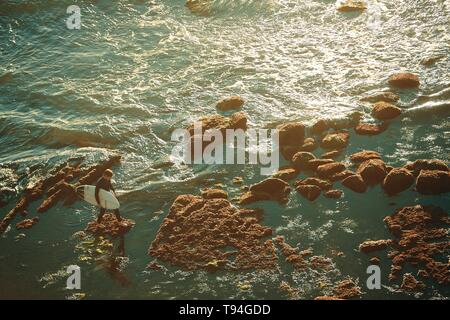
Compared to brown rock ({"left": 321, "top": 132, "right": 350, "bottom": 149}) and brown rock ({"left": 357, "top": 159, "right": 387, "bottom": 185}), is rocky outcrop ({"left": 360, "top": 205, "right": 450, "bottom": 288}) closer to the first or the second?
brown rock ({"left": 357, "top": 159, "right": 387, "bottom": 185})

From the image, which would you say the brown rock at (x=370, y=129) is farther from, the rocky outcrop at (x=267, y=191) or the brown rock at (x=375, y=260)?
the brown rock at (x=375, y=260)

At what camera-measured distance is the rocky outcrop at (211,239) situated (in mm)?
8883

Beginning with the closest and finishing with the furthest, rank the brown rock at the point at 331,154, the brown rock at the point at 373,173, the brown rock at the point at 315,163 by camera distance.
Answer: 1. the brown rock at the point at 373,173
2. the brown rock at the point at 315,163
3. the brown rock at the point at 331,154

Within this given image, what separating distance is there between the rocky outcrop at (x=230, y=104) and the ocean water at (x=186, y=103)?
260 mm

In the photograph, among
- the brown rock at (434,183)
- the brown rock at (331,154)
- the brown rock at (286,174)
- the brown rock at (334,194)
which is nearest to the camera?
the brown rock at (434,183)

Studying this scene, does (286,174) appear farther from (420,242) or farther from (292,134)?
(420,242)

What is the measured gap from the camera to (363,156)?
10.6 meters

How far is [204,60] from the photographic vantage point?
53.3 feet

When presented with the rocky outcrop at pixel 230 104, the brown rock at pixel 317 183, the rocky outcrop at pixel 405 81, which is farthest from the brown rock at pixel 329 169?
the rocky outcrop at pixel 405 81

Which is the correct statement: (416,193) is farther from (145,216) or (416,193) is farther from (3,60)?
(3,60)

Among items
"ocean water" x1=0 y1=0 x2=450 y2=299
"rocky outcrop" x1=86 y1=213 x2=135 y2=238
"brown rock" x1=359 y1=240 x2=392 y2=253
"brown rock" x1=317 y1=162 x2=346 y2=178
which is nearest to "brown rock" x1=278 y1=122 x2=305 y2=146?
"ocean water" x1=0 y1=0 x2=450 y2=299

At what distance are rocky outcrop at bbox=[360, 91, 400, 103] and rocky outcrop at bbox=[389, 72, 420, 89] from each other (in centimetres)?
48

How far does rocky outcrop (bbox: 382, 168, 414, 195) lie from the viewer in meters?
9.78
